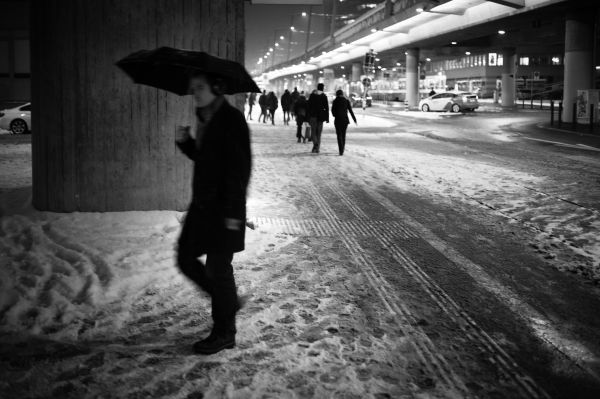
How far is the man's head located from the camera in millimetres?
3914

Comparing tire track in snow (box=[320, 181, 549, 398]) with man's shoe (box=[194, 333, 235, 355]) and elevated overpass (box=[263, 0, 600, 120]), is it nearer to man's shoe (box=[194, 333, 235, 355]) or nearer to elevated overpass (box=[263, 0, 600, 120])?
man's shoe (box=[194, 333, 235, 355])

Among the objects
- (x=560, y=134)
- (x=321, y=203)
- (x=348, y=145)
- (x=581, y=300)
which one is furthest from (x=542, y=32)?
(x=581, y=300)

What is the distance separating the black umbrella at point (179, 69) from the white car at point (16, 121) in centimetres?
2168

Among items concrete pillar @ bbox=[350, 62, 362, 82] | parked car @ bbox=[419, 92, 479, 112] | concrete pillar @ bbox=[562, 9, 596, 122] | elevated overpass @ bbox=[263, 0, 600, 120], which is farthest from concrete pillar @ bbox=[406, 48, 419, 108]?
concrete pillar @ bbox=[562, 9, 596, 122]

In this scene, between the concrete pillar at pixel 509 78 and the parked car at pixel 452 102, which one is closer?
the parked car at pixel 452 102

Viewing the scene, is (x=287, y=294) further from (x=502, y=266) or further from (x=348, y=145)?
(x=348, y=145)

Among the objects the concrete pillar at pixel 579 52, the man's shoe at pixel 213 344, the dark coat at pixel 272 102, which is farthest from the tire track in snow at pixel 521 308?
the concrete pillar at pixel 579 52

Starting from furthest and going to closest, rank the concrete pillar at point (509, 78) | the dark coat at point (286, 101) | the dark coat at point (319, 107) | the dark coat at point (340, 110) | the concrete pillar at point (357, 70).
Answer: the concrete pillar at point (357, 70)
the concrete pillar at point (509, 78)
the dark coat at point (286, 101)
the dark coat at point (319, 107)
the dark coat at point (340, 110)

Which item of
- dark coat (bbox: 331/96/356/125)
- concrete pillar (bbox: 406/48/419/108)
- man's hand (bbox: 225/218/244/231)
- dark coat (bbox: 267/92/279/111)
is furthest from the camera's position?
concrete pillar (bbox: 406/48/419/108)

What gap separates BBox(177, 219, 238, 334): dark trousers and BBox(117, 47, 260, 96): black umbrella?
1.09m

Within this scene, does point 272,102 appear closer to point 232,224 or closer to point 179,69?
point 179,69

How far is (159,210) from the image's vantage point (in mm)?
7781

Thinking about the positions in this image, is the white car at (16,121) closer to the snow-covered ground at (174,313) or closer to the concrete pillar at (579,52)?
the snow-covered ground at (174,313)

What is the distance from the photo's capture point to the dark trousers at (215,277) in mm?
3928
